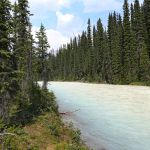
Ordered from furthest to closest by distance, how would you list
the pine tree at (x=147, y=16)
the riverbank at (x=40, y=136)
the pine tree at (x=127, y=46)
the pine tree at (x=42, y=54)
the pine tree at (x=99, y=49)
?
the pine tree at (x=99, y=49)
the pine tree at (x=147, y=16)
the pine tree at (x=127, y=46)
the pine tree at (x=42, y=54)
the riverbank at (x=40, y=136)

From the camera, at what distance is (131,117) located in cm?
3122

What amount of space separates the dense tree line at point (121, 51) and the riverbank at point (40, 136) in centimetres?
5621

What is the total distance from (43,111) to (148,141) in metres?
10.3

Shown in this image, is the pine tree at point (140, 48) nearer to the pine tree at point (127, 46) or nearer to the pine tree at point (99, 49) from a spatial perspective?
the pine tree at point (127, 46)

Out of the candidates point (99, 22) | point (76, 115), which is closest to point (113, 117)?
point (76, 115)

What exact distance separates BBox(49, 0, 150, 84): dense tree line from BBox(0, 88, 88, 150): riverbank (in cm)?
5621

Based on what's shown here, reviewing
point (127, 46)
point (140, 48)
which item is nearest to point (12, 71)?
point (140, 48)

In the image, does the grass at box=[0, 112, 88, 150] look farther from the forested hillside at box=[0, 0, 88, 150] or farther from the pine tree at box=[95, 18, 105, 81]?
the pine tree at box=[95, 18, 105, 81]

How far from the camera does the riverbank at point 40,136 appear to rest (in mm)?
17748

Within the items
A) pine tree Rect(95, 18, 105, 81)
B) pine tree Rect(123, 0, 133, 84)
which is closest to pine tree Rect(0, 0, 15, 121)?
pine tree Rect(123, 0, 133, 84)

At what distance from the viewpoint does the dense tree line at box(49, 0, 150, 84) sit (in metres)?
89.0

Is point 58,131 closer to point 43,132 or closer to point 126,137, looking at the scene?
point 43,132

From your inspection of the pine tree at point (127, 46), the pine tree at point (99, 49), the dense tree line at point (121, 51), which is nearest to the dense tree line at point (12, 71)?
the dense tree line at point (121, 51)

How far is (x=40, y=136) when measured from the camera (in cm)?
2095
